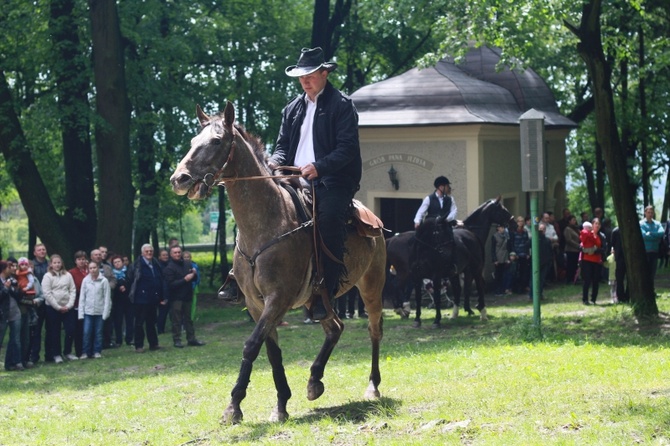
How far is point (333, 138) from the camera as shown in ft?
34.0

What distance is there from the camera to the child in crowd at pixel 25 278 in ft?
62.7

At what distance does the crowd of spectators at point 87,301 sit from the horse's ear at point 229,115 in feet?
33.5

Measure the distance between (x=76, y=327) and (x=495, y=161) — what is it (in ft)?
49.5

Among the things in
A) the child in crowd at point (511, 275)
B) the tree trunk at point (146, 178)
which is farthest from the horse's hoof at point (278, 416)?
the tree trunk at point (146, 178)

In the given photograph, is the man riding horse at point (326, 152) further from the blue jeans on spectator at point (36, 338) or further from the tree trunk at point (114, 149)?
the tree trunk at point (114, 149)

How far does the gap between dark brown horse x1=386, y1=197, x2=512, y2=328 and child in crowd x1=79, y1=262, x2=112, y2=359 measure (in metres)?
6.47

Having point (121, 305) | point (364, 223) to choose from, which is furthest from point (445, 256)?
point (364, 223)

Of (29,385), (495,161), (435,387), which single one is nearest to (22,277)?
(29,385)

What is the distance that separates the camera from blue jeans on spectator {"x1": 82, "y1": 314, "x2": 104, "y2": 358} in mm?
20375

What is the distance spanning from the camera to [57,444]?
9.95 m

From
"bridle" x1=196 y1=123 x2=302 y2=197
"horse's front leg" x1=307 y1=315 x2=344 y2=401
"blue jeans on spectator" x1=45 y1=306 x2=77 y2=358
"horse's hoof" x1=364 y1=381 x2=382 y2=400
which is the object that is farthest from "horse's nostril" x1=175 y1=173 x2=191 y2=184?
"blue jeans on spectator" x1=45 y1=306 x2=77 y2=358

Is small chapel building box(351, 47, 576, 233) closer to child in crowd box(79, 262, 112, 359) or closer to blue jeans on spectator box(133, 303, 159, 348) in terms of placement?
blue jeans on spectator box(133, 303, 159, 348)

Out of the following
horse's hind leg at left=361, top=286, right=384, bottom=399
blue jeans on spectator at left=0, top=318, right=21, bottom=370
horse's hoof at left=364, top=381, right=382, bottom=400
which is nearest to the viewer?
horse's hoof at left=364, top=381, right=382, bottom=400

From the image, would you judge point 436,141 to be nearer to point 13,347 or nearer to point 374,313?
point 13,347
